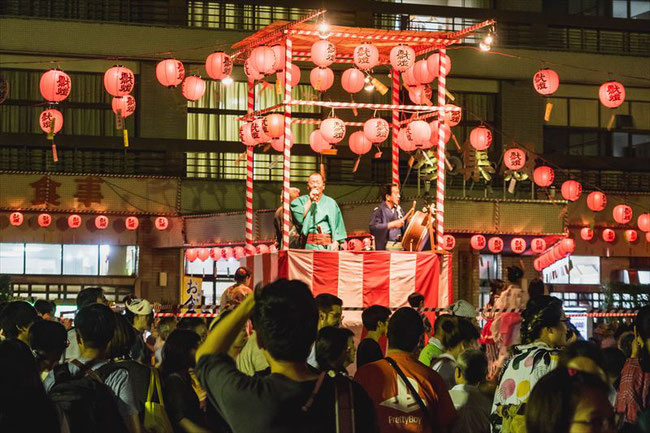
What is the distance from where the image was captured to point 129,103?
23.3 metres

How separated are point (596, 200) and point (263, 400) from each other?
25187mm

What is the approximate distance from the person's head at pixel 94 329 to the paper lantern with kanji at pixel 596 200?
23828 millimetres

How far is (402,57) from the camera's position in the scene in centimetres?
1786

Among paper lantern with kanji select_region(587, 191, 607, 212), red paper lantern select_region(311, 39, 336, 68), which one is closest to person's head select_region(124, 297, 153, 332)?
red paper lantern select_region(311, 39, 336, 68)

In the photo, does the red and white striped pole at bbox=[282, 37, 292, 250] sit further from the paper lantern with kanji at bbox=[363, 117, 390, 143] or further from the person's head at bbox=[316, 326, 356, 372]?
the person's head at bbox=[316, 326, 356, 372]

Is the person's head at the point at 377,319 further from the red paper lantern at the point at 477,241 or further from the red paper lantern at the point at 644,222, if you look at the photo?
the red paper lantern at the point at 644,222

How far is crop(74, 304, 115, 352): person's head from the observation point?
585 cm

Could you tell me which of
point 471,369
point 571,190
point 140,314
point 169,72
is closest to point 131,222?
point 169,72

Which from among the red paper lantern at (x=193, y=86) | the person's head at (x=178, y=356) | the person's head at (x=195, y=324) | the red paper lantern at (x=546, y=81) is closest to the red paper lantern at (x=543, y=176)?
the red paper lantern at (x=546, y=81)

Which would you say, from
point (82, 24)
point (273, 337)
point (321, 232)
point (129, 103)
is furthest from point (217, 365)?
point (82, 24)

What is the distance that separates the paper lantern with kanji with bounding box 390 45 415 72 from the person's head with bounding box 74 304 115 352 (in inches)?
499

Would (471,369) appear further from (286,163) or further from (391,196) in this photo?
(391,196)

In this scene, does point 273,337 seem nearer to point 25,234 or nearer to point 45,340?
point 45,340

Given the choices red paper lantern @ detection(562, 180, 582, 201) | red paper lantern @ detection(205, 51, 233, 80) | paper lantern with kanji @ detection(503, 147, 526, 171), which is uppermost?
red paper lantern @ detection(205, 51, 233, 80)
